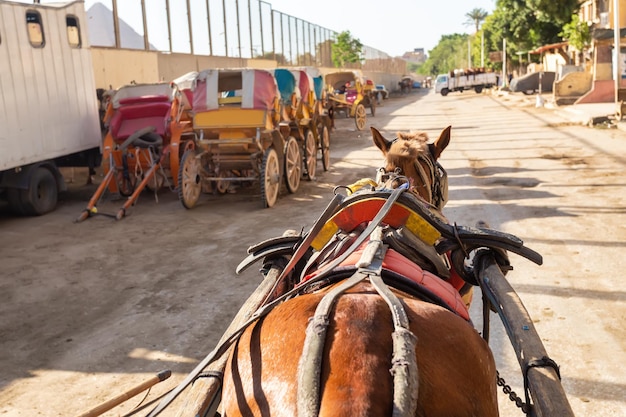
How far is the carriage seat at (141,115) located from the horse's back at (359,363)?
32.2 ft

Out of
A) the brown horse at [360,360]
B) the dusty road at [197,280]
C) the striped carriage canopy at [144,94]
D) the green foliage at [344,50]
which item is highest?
the green foliage at [344,50]

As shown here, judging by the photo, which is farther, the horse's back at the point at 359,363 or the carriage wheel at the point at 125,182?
the carriage wheel at the point at 125,182

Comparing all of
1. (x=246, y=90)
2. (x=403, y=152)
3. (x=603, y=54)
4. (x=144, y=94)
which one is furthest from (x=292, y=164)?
(x=603, y=54)

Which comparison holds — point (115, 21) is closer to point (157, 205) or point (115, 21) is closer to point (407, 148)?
point (157, 205)

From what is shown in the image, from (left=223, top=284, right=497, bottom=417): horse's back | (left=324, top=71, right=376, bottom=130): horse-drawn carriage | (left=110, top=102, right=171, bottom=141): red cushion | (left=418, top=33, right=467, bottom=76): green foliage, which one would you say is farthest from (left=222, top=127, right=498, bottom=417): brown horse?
(left=418, top=33, right=467, bottom=76): green foliage

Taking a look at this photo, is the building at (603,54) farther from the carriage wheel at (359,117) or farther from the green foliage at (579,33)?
the carriage wheel at (359,117)

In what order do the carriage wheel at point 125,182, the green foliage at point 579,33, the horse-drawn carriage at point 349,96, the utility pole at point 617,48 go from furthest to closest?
the green foliage at point 579,33
the horse-drawn carriage at point 349,96
the utility pole at point 617,48
the carriage wheel at point 125,182

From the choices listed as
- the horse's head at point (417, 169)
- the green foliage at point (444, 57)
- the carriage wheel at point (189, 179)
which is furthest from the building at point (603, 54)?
the green foliage at point (444, 57)

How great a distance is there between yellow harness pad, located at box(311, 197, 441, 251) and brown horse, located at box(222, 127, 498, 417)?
0.53m

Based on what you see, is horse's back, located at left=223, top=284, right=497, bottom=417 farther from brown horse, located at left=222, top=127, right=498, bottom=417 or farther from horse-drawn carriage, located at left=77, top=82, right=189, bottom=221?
horse-drawn carriage, located at left=77, top=82, right=189, bottom=221

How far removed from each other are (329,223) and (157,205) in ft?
28.3

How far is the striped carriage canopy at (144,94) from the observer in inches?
456

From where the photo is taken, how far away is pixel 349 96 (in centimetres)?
2619

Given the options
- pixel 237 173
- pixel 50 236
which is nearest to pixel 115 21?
pixel 237 173
